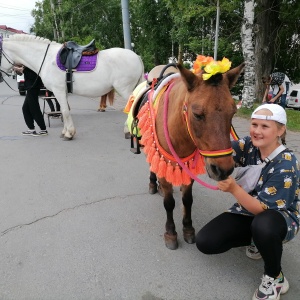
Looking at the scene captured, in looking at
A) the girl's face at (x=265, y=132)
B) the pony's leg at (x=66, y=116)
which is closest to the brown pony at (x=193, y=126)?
the girl's face at (x=265, y=132)

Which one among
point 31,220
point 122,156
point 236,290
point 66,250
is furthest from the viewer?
point 122,156

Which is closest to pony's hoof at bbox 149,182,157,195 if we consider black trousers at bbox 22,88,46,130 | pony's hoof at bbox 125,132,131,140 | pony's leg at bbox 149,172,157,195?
pony's leg at bbox 149,172,157,195

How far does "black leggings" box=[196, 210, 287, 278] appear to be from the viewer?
1.69m

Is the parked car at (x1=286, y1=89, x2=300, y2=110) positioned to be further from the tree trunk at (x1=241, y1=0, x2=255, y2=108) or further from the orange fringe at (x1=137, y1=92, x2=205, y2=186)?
the orange fringe at (x1=137, y1=92, x2=205, y2=186)

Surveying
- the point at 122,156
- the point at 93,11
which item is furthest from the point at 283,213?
the point at 93,11

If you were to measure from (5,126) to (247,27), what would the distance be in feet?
23.4

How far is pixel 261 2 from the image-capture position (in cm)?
927

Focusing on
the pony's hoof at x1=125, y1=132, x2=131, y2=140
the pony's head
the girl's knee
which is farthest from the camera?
the pony's hoof at x1=125, y1=132, x2=131, y2=140

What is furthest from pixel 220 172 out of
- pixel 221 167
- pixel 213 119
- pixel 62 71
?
pixel 62 71

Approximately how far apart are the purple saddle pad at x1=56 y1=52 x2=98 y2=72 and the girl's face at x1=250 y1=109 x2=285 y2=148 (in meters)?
4.16

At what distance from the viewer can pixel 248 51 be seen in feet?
25.7

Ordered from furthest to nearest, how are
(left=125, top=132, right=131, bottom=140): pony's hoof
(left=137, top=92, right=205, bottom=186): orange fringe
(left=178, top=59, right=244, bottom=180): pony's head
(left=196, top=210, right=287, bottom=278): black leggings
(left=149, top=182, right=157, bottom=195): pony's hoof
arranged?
(left=125, top=132, right=131, bottom=140): pony's hoof
(left=149, top=182, right=157, bottom=195): pony's hoof
(left=137, top=92, right=205, bottom=186): orange fringe
(left=196, top=210, right=287, bottom=278): black leggings
(left=178, top=59, right=244, bottom=180): pony's head

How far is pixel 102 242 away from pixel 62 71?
379 cm

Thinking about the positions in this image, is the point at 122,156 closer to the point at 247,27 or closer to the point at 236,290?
the point at 236,290
